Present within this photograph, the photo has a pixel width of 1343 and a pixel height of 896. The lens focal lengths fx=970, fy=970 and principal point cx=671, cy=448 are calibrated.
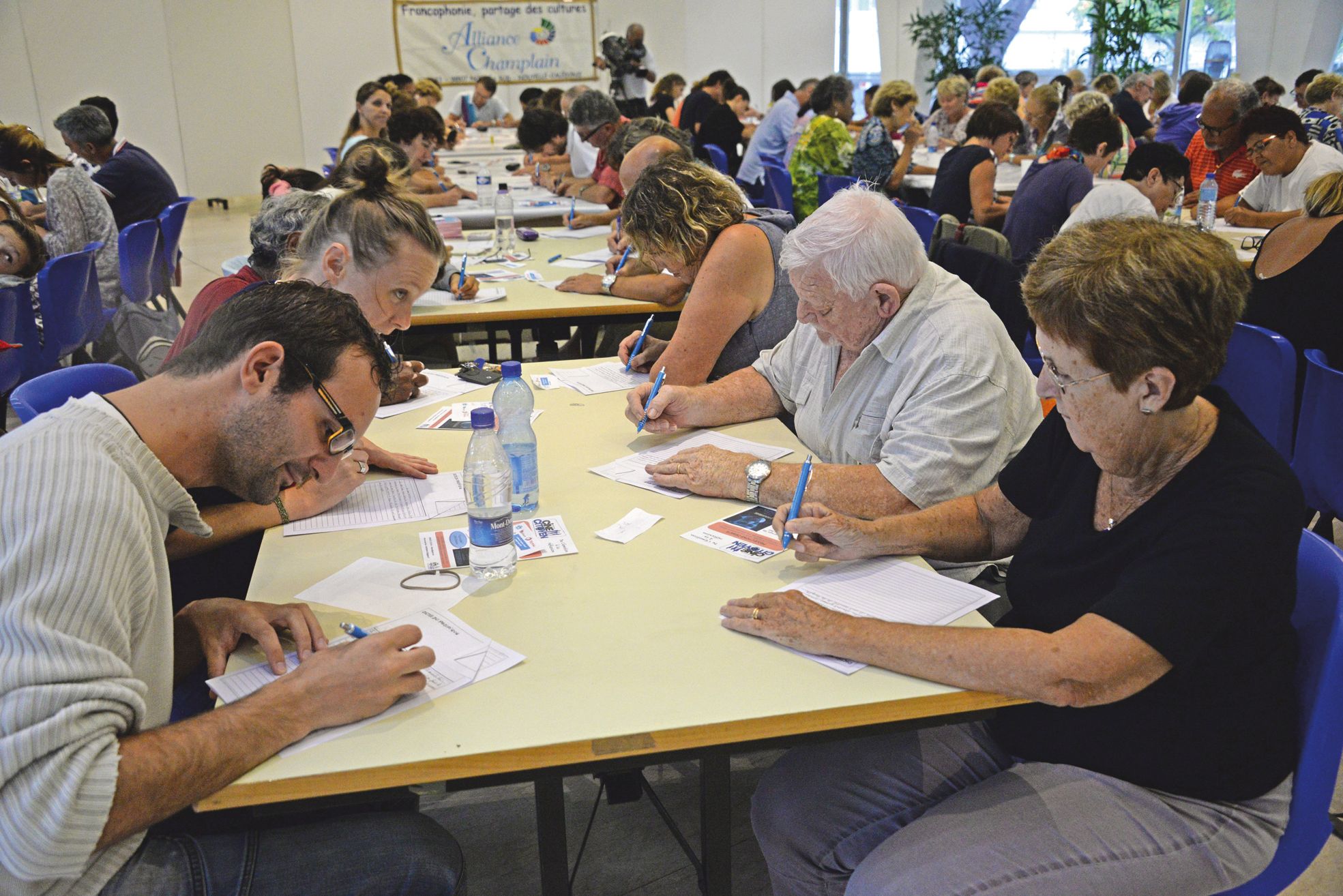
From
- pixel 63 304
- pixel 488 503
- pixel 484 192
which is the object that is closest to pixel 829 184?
pixel 484 192

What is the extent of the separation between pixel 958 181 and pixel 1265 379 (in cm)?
376

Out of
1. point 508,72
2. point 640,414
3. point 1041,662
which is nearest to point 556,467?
point 640,414

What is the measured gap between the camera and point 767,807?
1.68 meters

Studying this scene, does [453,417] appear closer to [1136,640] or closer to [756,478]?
[756,478]

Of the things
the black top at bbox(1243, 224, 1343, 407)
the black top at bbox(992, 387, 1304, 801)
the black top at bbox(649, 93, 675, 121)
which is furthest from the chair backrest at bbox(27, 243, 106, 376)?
the black top at bbox(649, 93, 675, 121)

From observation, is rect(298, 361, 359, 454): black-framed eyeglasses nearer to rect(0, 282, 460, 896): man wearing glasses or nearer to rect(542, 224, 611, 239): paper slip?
rect(0, 282, 460, 896): man wearing glasses

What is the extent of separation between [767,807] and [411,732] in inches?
27.1

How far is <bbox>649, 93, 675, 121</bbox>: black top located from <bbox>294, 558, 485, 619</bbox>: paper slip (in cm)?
945

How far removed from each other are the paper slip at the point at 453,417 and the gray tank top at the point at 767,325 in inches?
23.5

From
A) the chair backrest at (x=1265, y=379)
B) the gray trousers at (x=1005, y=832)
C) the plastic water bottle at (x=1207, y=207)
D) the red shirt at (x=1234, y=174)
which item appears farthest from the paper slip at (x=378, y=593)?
the red shirt at (x=1234, y=174)

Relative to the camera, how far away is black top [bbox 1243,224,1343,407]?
10.5 ft

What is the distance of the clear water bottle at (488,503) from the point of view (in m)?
1.72

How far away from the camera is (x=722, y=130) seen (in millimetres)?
9102

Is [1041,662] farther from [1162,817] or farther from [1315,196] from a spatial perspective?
[1315,196]
